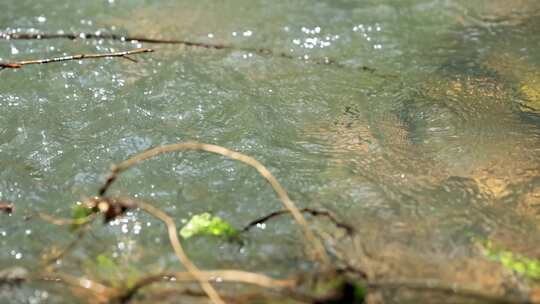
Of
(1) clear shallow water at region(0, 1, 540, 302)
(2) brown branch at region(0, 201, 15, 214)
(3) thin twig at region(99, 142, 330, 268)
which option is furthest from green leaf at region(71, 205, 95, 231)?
(2) brown branch at region(0, 201, 15, 214)

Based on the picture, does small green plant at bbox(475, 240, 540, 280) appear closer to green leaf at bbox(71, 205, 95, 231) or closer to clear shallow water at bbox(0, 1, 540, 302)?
clear shallow water at bbox(0, 1, 540, 302)

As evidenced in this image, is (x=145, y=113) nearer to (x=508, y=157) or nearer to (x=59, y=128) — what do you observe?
(x=59, y=128)

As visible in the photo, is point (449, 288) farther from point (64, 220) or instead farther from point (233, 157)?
point (64, 220)

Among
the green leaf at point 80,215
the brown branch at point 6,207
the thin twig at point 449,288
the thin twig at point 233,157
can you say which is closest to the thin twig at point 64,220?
the green leaf at point 80,215

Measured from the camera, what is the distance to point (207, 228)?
2.88m

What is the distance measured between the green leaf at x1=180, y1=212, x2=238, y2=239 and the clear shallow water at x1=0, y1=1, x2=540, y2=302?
0.07m

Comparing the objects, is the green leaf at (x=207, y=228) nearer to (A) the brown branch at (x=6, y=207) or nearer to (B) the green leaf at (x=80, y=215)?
(B) the green leaf at (x=80, y=215)

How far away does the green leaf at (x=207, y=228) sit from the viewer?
2855mm

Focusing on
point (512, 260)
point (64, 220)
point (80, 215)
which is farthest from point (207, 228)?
point (512, 260)

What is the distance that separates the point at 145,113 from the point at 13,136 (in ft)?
2.68

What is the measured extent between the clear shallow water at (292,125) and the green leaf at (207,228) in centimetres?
7

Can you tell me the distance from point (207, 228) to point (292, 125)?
111 cm

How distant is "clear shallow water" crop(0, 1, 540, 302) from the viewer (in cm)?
287

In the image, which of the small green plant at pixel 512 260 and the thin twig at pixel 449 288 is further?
the small green plant at pixel 512 260
